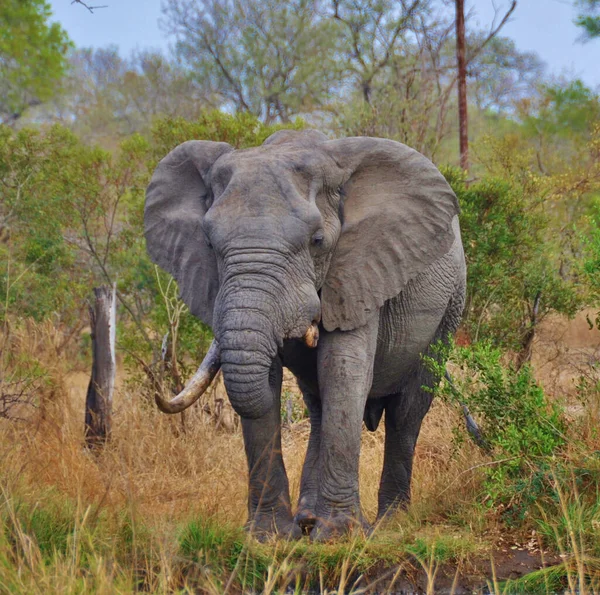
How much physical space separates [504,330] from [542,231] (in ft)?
4.67

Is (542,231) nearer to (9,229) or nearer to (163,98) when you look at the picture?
(9,229)

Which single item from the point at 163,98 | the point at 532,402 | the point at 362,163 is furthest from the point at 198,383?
the point at 163,98

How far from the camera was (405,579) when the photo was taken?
4648 millimetres

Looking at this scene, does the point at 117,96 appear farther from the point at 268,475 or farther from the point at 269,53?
the point at 268,475

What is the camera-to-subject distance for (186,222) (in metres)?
5.55

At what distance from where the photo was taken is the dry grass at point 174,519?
405cm

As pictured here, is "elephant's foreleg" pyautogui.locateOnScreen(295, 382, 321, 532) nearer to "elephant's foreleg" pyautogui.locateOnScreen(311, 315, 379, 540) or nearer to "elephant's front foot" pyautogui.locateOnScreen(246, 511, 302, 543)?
"elephant's front foot" pyautogui.locateOnScreen(246, 511, 302, 543)

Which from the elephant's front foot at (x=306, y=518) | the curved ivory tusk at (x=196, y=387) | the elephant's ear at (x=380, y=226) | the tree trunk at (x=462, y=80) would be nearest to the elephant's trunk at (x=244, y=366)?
the curved ivory tusk at (x=196, y=387)

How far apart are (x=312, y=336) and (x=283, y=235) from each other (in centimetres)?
58

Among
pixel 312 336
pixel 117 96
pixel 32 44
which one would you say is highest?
pixel 117 96

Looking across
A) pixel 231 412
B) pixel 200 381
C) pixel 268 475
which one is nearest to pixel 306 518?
pixel 268 475

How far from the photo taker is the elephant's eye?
4916mm

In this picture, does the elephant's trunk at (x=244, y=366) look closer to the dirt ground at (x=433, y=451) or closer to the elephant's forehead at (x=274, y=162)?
the elephant's forehead at (x=274, y=162)

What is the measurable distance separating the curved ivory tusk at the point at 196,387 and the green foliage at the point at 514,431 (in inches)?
51.7
